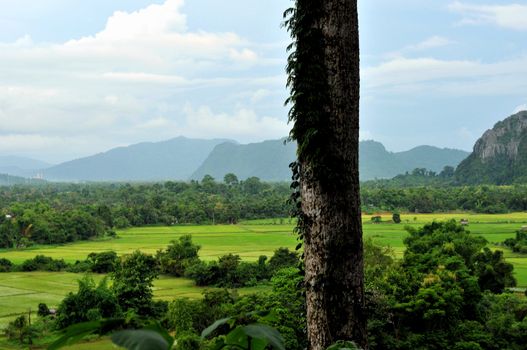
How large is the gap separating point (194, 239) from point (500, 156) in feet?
319

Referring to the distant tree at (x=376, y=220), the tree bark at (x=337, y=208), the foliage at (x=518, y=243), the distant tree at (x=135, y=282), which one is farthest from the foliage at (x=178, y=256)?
the tree bark at (x=337, y=208)

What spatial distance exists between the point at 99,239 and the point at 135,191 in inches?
1650

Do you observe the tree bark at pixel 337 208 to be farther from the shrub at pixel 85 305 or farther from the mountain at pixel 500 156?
the mountain at pixel 500 156

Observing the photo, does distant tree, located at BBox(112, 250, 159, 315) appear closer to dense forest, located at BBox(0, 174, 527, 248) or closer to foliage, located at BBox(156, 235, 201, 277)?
foliage, located at BBox(156, 235, 201, 277)

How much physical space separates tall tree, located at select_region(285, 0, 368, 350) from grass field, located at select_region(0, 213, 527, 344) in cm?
2591

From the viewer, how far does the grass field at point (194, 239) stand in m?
30.9

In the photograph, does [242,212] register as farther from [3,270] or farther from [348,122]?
[348,122]

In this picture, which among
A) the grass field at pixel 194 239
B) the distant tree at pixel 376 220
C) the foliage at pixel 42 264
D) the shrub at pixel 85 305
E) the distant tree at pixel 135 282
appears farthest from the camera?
the distant tree at pixel 376 220

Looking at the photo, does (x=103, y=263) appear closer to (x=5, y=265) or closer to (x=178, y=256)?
(x=178, y=256)

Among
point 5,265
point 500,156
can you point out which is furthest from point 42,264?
point 500,156

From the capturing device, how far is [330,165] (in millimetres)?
3014

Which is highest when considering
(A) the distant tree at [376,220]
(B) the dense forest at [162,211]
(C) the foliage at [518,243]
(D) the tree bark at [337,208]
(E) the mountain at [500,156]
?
(E) the mountain at [500,156]

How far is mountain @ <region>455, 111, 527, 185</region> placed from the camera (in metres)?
113

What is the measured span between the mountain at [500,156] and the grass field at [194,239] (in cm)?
5311
